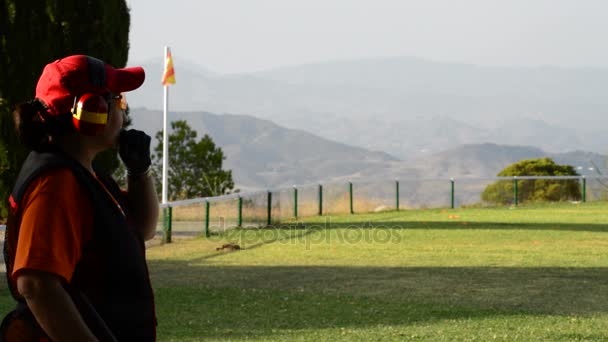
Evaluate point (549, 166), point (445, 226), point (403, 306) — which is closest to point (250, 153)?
point (549, 166)

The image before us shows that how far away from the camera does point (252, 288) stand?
13.2 m

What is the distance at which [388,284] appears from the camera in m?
13.6

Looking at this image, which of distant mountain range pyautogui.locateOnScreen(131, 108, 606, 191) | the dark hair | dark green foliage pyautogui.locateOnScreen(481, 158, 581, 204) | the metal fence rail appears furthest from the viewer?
distant mountain range pyautogui.locateOnScreen(131, 108, 606, 191)

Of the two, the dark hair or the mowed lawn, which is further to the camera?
the mowed lawn

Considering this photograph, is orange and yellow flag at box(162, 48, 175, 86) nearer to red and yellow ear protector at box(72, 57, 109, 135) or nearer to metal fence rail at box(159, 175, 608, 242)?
metal fence rail at box(159, 175, 608, 242)

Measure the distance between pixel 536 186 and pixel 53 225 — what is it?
33387mm

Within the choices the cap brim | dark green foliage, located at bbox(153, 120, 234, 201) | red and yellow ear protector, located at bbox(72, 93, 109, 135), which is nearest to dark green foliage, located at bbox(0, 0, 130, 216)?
dark green foliage, located at bbox(153, 120, 234, 201)

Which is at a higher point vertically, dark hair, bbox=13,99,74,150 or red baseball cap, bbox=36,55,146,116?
red baseball cap, bbox=36,55,146,116

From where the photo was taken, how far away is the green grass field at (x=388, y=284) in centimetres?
992

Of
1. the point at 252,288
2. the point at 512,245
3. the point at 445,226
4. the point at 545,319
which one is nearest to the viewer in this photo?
the point at 545,319

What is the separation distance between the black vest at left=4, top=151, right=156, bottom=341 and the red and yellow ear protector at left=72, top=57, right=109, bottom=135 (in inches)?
4.9

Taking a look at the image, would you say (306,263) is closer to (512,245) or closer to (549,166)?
(512,245)

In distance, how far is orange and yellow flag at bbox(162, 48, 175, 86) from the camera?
28.2 m

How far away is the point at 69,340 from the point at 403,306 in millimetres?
8718
